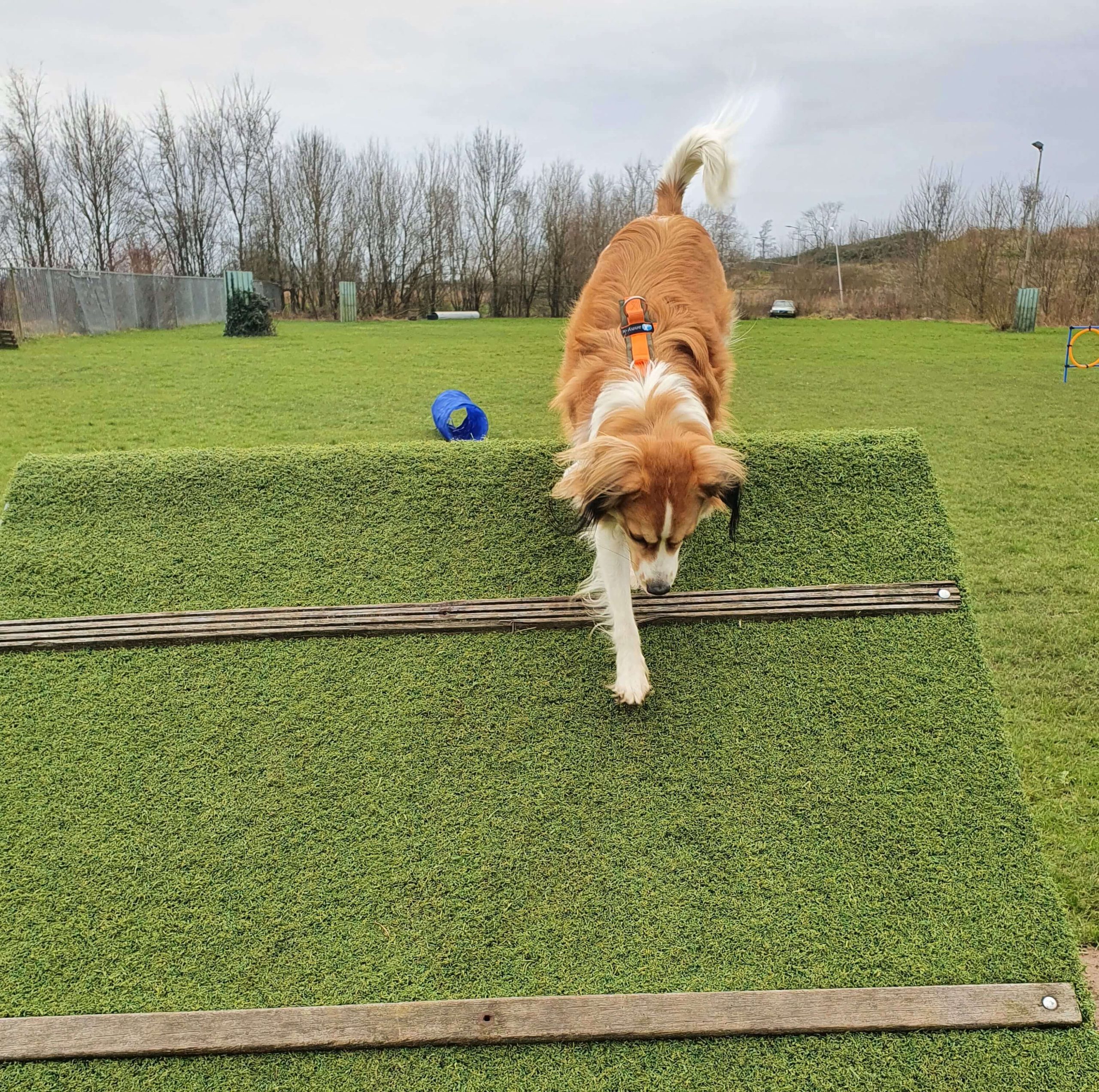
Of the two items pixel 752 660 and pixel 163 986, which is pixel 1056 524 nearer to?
pixel 752 660

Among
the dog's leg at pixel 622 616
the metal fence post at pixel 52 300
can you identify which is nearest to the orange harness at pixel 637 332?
the dog's leg at pixel 622 616

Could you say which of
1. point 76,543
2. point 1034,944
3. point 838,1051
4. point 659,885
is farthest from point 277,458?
point 1034,944

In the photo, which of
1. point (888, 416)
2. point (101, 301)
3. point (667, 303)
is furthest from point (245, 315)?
point (667, 303)

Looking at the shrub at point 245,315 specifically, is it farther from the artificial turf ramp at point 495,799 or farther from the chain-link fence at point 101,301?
the artificial turf ramp at point 495,799

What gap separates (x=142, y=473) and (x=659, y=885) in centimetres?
298

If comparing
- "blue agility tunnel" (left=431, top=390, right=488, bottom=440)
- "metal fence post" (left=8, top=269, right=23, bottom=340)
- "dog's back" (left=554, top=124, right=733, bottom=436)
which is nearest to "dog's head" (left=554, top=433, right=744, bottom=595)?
"dog's back" (left=554, top=124, right=733, bottom=436)

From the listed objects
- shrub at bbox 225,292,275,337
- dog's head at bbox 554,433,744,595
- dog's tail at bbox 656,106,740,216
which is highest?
shrub at bbox 225,292,275,337

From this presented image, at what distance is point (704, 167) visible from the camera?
4988mm

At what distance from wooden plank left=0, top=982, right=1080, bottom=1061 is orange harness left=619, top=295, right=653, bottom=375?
2187 millimetres

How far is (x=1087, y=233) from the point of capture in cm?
2777

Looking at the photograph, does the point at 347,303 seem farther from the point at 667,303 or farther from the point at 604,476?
the point at 604,476

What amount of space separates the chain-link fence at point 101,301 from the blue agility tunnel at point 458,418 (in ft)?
53.3

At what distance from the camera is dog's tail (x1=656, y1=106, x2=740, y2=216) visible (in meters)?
4.87

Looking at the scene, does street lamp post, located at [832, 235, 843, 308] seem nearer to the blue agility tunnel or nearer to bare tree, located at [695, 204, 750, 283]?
bare tree, located at [695, 204, 750, 283]
